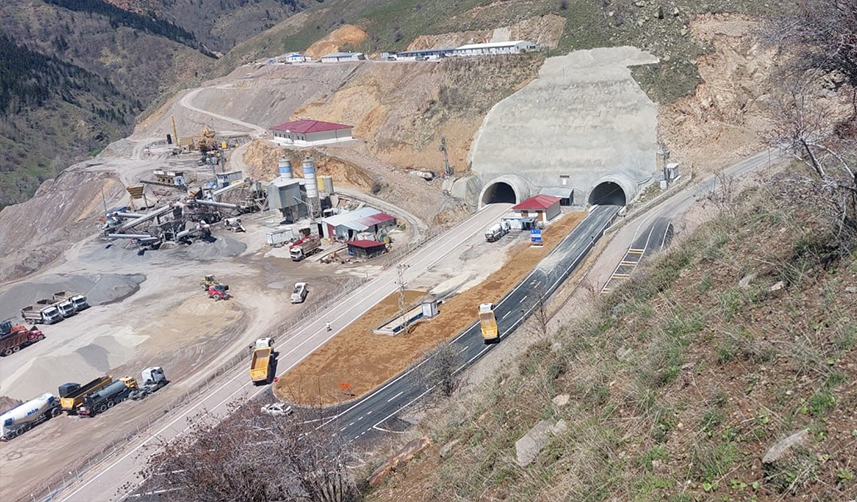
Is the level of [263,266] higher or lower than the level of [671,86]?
lower

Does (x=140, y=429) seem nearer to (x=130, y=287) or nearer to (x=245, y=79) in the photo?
(x=130, y=287)

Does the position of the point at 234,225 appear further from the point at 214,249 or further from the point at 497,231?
the point at 497,231

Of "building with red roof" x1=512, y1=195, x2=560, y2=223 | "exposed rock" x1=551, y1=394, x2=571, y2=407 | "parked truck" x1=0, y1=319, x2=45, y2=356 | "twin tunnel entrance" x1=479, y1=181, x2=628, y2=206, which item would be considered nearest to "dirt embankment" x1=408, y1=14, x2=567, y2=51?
"twin tunnel entrance" x1=479, y1=181, x2=628, y2=206

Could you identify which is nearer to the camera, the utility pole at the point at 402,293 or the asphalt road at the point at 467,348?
the asphalt road at the point at 467,348

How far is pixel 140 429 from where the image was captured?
2984 centimetres

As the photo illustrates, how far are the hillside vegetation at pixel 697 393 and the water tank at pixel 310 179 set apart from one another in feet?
175

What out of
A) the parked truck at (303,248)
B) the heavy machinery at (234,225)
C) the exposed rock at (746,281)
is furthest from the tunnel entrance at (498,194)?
the exposed rock at (746,281)

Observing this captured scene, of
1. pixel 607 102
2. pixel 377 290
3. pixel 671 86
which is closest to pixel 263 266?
pixel 377 290

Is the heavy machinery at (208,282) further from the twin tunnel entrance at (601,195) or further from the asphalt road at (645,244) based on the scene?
the asphalt road at (645,244)

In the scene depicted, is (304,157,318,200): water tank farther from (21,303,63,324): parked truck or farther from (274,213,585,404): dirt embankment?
(274,213,585,404): dirt embankment

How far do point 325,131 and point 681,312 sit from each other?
69.7 meters

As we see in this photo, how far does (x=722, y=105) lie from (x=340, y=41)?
77.1m

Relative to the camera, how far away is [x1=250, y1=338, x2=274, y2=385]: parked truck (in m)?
32.0

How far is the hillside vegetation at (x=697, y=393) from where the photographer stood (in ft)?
21.7
